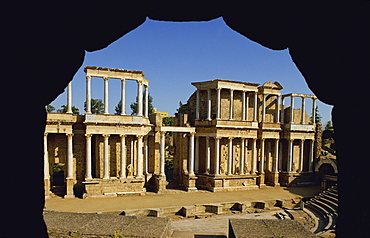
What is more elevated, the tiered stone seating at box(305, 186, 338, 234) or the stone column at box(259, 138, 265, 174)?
the stone column at box(259, 138, 265, 174)

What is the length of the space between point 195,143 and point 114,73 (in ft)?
34.2

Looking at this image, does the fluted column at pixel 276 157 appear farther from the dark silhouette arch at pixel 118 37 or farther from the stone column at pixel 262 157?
the dark silhouette arch at pixel 118 37

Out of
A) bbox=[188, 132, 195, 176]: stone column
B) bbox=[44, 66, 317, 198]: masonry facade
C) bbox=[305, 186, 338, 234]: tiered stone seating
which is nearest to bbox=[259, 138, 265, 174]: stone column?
bbox=[44, 66, 317, 198]: masonry facade

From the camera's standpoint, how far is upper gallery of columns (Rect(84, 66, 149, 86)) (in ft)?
64.4

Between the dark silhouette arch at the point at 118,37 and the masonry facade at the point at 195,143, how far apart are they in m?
17.2

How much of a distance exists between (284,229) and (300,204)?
963cm

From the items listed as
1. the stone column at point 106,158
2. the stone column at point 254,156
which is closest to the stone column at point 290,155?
the stone column at point 254,156

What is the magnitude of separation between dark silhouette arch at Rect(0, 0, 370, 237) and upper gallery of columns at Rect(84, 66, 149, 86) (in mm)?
17310

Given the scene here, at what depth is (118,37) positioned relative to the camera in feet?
12.1

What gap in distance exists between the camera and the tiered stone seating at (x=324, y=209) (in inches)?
564

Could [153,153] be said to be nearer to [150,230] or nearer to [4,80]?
[150,230]

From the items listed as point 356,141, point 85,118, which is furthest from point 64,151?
point 356,141

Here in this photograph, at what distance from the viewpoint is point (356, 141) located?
2.73 m

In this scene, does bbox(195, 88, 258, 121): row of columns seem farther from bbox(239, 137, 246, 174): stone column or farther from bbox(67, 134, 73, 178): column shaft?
bbox(67, 134, 73, 178): column shaft
